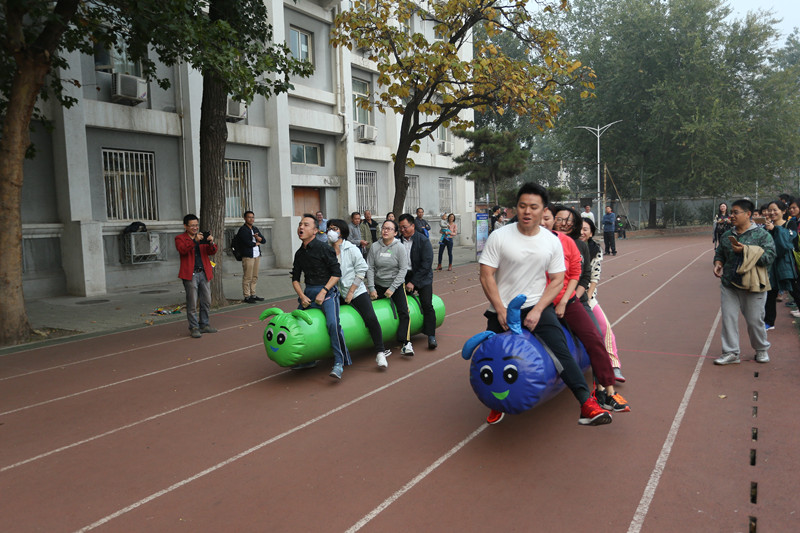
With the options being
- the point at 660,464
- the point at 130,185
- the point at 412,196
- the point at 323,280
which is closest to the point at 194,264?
the point at 323,280

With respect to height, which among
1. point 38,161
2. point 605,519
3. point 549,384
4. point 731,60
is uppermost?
point 731,60

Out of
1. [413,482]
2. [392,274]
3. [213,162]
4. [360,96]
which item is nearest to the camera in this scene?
[413,482]

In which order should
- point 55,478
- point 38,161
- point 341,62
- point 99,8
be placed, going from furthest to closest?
point 341,62 → point 38,161 → point 99,8 → point 55,478

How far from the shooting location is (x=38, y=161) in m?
14.0

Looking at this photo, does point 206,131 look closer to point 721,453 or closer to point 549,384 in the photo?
point 549,384

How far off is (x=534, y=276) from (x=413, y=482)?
1.81 m

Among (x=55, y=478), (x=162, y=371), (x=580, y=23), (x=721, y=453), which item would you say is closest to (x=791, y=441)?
(x=721, y=453)

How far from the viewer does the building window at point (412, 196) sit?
27.9 meters

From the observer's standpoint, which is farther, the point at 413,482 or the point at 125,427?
the point at 125,427

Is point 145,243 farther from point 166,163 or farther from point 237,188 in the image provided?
point 237,188

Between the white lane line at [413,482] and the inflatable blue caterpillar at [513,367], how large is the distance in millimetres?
528

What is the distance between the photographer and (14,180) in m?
9.03

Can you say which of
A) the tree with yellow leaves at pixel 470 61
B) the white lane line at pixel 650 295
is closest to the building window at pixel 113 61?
the tree with yellow leaves at pixel 470 61

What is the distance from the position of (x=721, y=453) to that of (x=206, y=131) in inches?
424
